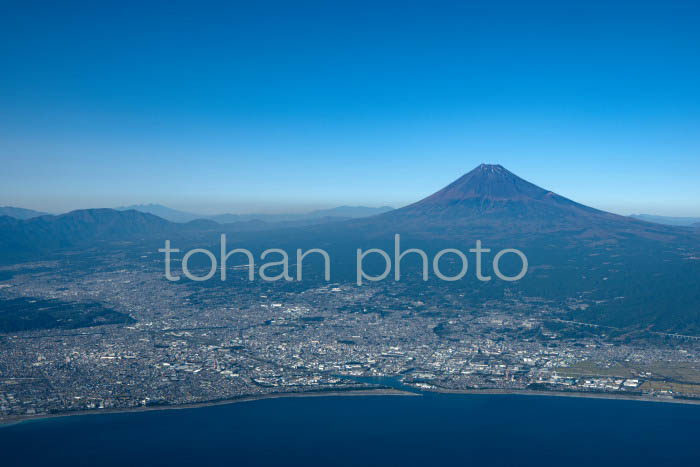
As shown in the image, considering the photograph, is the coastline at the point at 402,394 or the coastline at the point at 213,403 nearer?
the coastline at the point at 213,403

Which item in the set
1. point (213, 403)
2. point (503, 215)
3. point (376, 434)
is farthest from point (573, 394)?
point (503, 215)

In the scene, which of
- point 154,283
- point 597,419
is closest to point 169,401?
point 597,419

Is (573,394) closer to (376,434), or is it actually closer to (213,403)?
(376,434)

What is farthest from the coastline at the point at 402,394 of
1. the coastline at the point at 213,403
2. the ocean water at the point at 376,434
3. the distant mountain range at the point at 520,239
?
the distant mountain range at the point at 520,239

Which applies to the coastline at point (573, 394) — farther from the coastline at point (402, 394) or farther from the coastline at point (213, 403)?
the coastline at point (213, 403)

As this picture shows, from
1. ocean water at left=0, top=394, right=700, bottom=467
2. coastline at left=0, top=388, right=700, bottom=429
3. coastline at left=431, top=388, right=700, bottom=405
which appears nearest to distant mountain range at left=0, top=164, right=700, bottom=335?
coastline at left=431, top=388, right=700, bottom=405

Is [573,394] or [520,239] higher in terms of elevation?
[520,239]

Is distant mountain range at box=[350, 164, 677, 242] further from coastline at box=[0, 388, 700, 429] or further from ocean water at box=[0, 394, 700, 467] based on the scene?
ocean water at box=[0, 394, 700, 467]

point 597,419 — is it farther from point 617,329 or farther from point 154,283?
point 154,283
